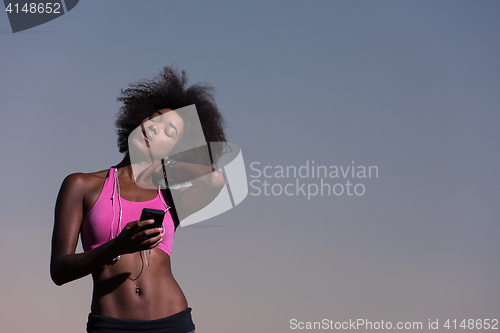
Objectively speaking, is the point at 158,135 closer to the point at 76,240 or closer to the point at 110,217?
the point at 110,217

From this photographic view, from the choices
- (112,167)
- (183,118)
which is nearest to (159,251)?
(112,167)

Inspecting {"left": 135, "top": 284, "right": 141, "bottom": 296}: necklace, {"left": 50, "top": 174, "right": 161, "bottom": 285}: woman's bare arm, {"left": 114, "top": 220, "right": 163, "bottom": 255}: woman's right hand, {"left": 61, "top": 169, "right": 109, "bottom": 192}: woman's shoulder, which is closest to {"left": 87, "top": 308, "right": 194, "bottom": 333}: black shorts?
{"left": 135, "top": 284, "right": 141, "bottom": 296}: necklace

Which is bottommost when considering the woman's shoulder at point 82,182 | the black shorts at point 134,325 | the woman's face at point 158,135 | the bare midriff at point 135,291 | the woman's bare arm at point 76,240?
the black shorts at point 134,325

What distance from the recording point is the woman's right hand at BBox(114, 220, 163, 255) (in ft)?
6.63

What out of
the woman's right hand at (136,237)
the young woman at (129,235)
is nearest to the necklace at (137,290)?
the young woman at (129,235)

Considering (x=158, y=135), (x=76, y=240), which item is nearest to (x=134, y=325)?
(x=76, y=240)

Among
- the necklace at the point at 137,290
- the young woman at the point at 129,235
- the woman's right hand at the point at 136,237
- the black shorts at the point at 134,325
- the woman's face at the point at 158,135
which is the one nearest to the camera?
the woman's right hand at the point at 136,237

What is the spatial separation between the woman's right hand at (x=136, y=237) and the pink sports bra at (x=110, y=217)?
43 cm

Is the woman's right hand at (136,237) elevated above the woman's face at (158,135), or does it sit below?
below

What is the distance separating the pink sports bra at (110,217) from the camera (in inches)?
101

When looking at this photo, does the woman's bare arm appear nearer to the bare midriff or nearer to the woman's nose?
the bare midriff

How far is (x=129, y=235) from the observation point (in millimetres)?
2037

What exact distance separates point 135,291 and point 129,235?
2.03ft

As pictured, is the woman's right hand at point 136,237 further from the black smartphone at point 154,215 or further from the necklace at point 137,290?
the necklace at point 137,290
